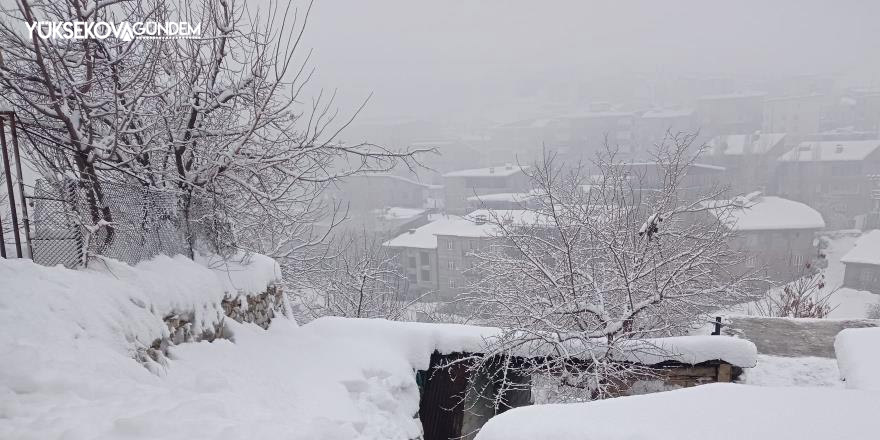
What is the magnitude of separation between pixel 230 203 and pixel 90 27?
240cm

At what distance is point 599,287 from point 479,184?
37.5m

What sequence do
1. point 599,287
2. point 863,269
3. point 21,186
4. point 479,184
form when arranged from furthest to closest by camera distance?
point 479,184 → point 863,269 → point 599,287 → point 21,186

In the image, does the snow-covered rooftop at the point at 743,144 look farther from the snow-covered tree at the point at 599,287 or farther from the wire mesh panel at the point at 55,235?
the wire mesh panel at the point at 55,235

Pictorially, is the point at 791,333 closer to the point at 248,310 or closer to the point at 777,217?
the point at 248,310

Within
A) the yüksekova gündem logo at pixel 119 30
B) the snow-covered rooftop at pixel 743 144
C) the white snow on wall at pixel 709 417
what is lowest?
the white snow on wall at pixel 709 417

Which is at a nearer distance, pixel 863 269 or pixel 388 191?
pixel 863 269

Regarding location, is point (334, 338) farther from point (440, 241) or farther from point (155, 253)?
point (440, 241)

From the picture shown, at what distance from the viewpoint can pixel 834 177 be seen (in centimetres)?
4322

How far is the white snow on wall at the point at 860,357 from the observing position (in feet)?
12.9

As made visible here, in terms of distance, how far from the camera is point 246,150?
6316 millimetres

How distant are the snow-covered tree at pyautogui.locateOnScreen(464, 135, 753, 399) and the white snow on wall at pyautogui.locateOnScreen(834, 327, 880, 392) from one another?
2.11m

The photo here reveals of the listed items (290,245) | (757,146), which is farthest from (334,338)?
(757,146)

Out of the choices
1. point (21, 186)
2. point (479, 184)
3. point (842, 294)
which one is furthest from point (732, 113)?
point (21, 186)

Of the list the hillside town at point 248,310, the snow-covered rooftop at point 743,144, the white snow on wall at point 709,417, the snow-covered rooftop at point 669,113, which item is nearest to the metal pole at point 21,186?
the hillside town at point 248,310
